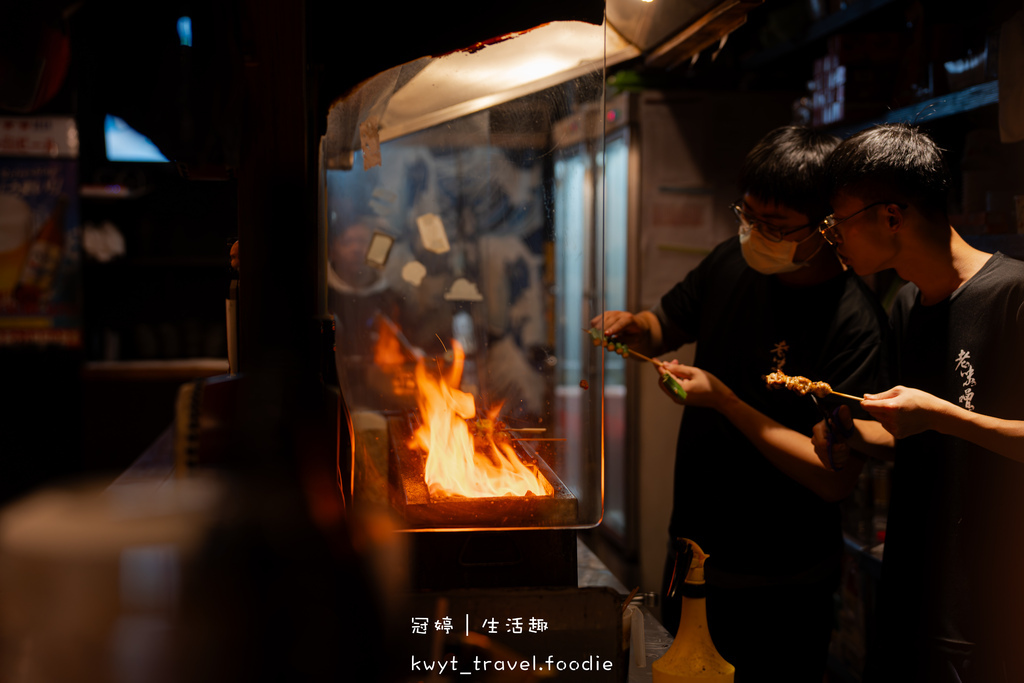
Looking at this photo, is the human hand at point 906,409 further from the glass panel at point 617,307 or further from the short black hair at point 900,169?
the glass panel at point 617,307

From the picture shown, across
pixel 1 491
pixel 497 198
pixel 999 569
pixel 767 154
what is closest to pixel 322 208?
pixel 497 198

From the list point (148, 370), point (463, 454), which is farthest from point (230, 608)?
point (148, 370)

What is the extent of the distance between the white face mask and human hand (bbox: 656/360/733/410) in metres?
0.32

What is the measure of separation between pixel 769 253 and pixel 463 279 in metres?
0.86

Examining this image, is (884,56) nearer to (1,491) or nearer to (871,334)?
(871,334)

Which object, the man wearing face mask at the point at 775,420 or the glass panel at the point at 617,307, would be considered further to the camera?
the glass panel at the point at 617,307

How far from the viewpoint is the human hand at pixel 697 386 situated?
1.64m

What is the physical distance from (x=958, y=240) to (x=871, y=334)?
320 mm

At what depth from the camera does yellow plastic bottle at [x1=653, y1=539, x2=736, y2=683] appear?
115 cm

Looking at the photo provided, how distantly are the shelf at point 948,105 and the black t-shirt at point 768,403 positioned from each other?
576 mm

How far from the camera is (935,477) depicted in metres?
1.45

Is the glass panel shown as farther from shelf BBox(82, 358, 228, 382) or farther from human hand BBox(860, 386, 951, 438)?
shelf BBox(82, 358, 228, 382)

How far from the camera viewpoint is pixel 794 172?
5.42 ft

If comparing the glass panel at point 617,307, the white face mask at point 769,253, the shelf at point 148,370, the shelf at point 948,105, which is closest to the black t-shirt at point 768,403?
the white face mask at point 769,253
